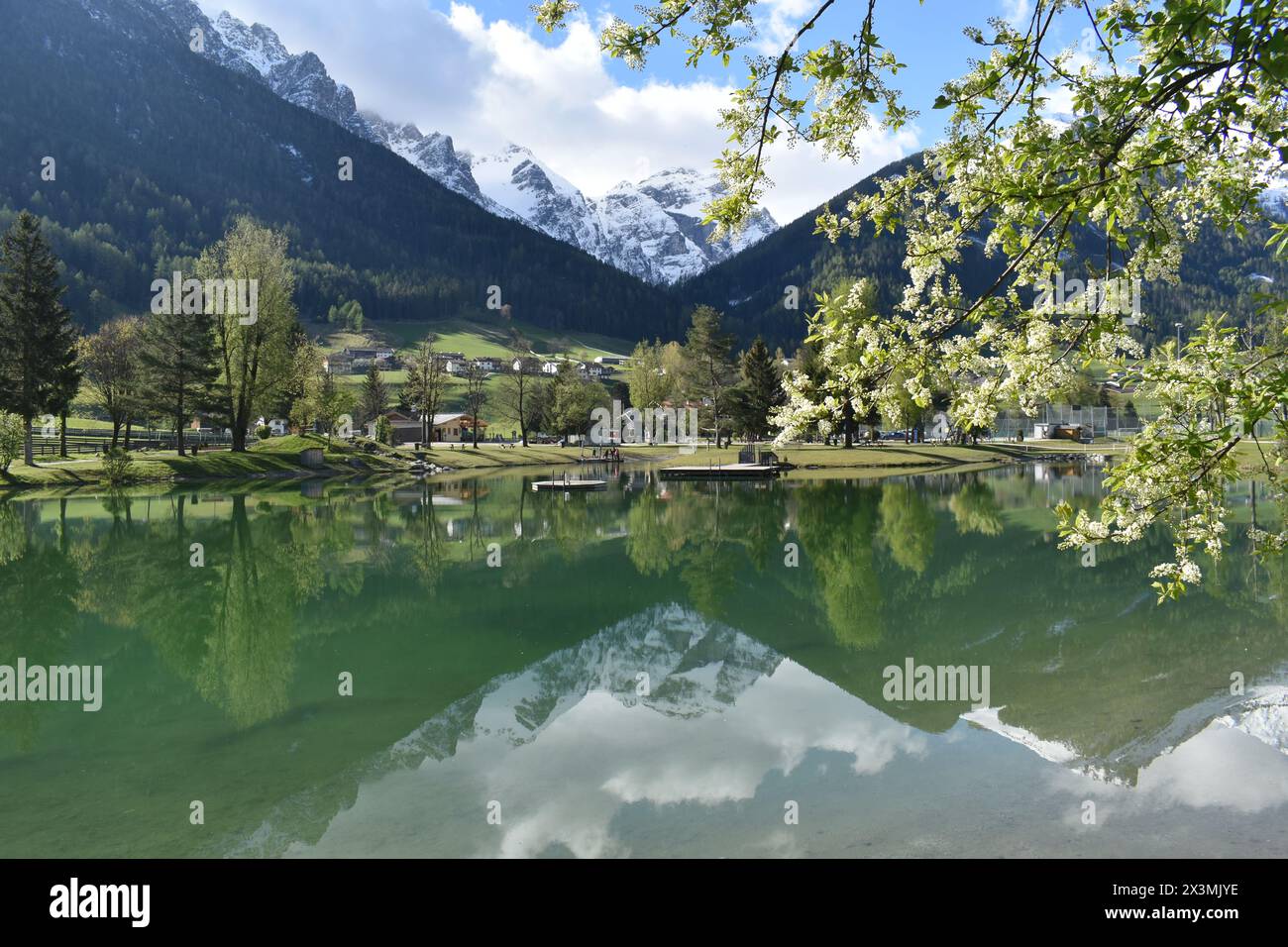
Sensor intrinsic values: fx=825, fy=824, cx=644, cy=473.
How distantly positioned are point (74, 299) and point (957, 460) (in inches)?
8107

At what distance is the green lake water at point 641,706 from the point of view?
9477mm

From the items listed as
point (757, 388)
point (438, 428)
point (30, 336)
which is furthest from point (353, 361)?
point (30, 336)

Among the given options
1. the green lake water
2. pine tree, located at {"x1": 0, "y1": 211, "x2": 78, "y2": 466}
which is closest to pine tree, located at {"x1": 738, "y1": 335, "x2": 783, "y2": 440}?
pine tree, located at {"x1": 0, "y1": 211, "x2": 78, "y2": 466}

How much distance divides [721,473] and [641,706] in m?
61.0

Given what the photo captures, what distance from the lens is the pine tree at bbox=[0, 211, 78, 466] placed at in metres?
59.6

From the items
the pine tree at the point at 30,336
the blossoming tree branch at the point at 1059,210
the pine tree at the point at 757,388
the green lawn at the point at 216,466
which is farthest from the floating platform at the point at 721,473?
the blossoming tree branch at the point at 1059,210

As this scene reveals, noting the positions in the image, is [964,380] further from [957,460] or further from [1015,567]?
[957,460]

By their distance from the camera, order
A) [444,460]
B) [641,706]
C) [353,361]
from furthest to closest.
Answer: [353,361], [444,460], [641,706]

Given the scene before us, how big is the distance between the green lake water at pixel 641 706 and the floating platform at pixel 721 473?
4269cm

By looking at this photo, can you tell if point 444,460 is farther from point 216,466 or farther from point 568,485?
point 568,485

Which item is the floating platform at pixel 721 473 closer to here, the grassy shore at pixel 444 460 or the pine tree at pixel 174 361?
the grassy shore at pixel 444 460

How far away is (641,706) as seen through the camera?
1425 cm

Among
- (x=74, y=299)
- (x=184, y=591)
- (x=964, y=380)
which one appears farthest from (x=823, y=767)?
(x=74, y=299)

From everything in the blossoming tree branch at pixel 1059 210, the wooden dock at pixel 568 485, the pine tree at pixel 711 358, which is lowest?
the wooden dock at pixel 568 485
